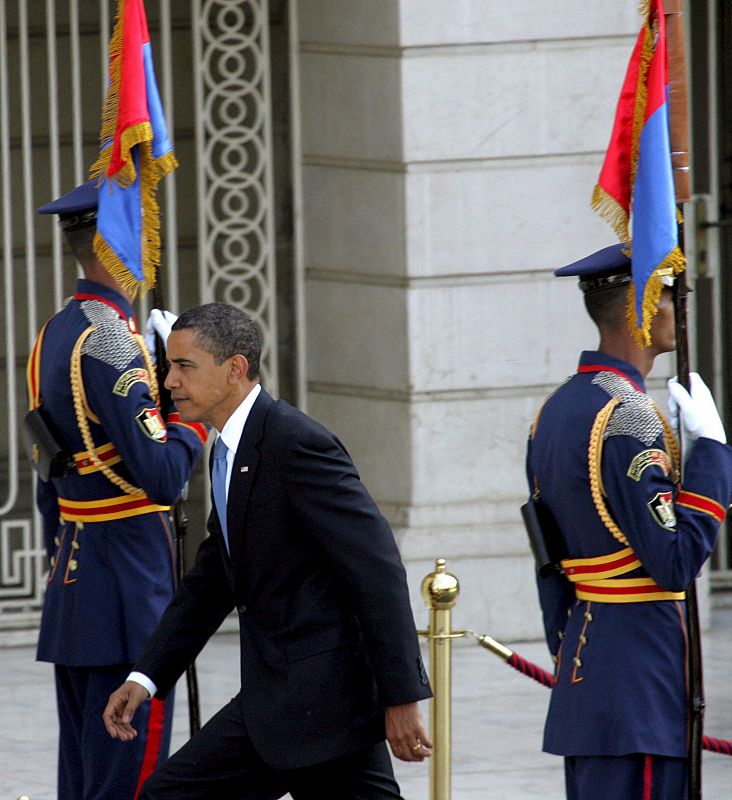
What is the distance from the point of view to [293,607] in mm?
4039

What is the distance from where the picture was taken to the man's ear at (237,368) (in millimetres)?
4148

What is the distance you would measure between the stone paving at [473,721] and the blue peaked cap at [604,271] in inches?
81.1

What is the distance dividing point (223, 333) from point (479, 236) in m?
3.96

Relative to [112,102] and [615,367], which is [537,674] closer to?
[615,367]

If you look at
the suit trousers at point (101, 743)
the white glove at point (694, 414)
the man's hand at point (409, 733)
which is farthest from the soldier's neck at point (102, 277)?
the man's hand at point (409, 733)

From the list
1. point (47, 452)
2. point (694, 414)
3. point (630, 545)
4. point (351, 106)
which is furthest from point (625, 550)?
point (351, 106)

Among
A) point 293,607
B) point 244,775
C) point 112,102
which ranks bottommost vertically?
point 244,775

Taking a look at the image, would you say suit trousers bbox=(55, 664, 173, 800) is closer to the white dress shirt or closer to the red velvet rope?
the red velvet rope

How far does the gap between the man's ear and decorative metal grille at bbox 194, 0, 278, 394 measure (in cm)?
411

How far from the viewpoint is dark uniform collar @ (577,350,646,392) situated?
4.49 metres

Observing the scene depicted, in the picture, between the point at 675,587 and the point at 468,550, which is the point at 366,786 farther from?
the point at 468,550

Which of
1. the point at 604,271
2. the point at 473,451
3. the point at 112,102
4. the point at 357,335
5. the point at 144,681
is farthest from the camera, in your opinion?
the point at 357,335

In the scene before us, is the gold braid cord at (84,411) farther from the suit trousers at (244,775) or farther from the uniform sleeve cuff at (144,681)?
the suit trousers at (244,775)

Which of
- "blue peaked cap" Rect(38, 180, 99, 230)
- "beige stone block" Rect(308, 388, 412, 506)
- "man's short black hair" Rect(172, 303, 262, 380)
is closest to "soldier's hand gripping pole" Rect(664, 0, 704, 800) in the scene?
"man's short black hair" Rect(172, 303, 262, 380)
